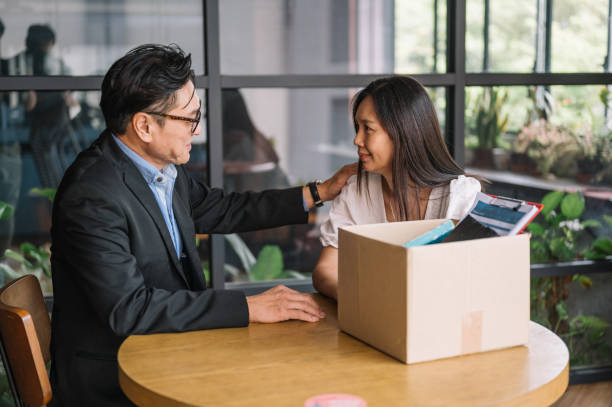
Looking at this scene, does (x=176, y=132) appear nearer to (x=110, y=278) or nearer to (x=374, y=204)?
(x=110, y=278)

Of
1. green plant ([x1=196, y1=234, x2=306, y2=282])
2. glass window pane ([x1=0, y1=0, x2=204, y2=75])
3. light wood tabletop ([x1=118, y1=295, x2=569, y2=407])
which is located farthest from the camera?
green plant ([x1=196, y1=234, x2=306, y2=282])

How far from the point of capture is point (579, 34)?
3.27 meters

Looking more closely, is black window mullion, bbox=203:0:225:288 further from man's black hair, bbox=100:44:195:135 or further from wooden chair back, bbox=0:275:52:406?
wooden chair back, bbox=0:275:52:406

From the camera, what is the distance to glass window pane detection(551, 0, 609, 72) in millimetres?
3264


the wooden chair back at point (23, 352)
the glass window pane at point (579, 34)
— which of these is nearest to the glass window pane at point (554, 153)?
the glass window pane at point (579, 34)

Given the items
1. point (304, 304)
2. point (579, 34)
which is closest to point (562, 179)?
point (579, 34)

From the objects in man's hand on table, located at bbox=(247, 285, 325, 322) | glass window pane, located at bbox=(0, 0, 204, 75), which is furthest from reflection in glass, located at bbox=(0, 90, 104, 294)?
man's hand on table, located at bbox=(247, 285, 325, 322)

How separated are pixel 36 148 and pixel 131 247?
142 centimetres

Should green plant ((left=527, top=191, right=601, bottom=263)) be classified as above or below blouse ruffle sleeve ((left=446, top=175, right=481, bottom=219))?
below

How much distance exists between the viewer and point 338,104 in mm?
3492

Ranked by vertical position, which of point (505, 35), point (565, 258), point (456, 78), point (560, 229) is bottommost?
point (565, 258)

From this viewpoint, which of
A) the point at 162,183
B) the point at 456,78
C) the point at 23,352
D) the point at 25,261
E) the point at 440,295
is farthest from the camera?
the point at 456,78

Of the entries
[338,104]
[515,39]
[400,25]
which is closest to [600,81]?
[515,39]

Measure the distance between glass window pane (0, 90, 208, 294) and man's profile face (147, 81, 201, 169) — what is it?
108 cm
